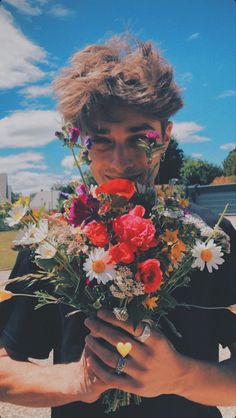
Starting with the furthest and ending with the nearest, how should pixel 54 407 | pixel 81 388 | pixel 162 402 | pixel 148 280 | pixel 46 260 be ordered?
pixel 54 407, pixel 162 402, pixel 81 388, pixel 46 260, pixel 148 280

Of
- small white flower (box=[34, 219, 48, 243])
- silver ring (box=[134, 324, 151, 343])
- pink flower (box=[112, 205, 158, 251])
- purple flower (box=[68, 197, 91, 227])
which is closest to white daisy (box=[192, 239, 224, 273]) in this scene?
pink flower (box=[112, 205, 158, 251])

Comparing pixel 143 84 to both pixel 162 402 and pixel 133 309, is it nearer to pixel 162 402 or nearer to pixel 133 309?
pixel 133 309

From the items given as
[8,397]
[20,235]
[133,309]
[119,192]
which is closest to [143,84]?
[119,192]

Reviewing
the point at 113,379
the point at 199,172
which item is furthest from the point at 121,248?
the point at 199,172

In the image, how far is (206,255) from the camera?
4.13ft

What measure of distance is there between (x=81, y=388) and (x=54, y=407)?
1.15ft

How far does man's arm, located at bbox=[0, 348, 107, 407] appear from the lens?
4.47 feet

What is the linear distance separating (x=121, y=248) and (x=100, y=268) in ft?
0.27

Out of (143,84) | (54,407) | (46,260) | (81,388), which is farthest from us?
(143,84)

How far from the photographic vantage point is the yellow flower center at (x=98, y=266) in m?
1.15

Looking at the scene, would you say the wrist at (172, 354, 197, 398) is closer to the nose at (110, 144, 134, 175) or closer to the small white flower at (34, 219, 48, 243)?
the small white flower at (34, 219, 48, 243)

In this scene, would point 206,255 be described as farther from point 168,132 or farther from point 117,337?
point 168,132

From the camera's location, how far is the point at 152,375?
1286mm

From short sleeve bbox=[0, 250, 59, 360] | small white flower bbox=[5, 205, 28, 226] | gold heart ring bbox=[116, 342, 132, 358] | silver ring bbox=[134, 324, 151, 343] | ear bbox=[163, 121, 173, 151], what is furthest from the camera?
ear bbox=[163, 121, 173, 151]
